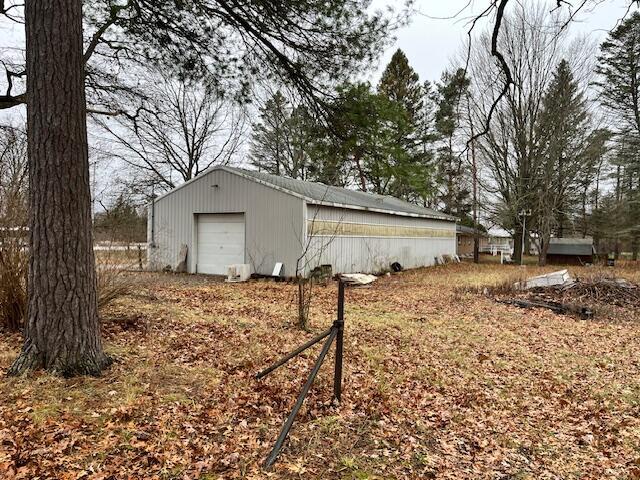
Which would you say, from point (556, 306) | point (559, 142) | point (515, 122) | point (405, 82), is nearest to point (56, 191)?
point (556, 306)

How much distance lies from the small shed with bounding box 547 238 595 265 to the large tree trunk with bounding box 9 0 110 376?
23.2 metres

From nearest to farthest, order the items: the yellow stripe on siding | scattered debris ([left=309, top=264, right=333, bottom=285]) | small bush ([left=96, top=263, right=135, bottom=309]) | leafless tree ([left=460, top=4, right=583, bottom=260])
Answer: small bush ([left=96, top=263, right=135, bottom=309]) < scattered debris ([left=309, top=264, right=333, bottom=285]) < the yellow stripe on siding < leafless tree ([left=460, top=4, right=583, bottom=260])

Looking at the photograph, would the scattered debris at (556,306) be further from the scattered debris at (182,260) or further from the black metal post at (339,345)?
the scattered debris at (182,260)

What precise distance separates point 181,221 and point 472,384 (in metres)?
11.8

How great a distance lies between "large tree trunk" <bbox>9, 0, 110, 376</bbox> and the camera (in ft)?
10.6

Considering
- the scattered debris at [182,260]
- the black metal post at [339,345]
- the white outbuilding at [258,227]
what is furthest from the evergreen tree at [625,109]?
the black metal post at [339,345]

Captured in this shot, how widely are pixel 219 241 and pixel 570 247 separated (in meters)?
18.1

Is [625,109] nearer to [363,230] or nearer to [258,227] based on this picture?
[363,230]

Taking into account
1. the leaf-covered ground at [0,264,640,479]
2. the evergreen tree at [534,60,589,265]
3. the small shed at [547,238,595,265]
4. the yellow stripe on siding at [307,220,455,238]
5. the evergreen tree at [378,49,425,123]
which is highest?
the evergreen tree at [378,49,425,123]

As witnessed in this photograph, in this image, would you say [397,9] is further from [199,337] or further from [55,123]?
[199,337]

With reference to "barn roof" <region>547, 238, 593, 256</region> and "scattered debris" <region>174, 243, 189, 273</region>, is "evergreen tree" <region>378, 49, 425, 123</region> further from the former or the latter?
"scattered debris" <region>174, 243, 189, 273</region>

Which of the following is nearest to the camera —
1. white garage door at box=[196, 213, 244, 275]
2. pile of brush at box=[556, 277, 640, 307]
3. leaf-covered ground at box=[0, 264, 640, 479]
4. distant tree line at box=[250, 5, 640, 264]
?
leaf-covered ground at box=[0, 264, 640, 479]

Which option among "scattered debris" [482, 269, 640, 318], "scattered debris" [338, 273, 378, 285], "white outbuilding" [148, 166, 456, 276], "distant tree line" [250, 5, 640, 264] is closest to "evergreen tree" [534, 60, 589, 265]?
"distant tree line" [250, 5, 640, 264]

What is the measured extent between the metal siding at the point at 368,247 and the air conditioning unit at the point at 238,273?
1.93m
